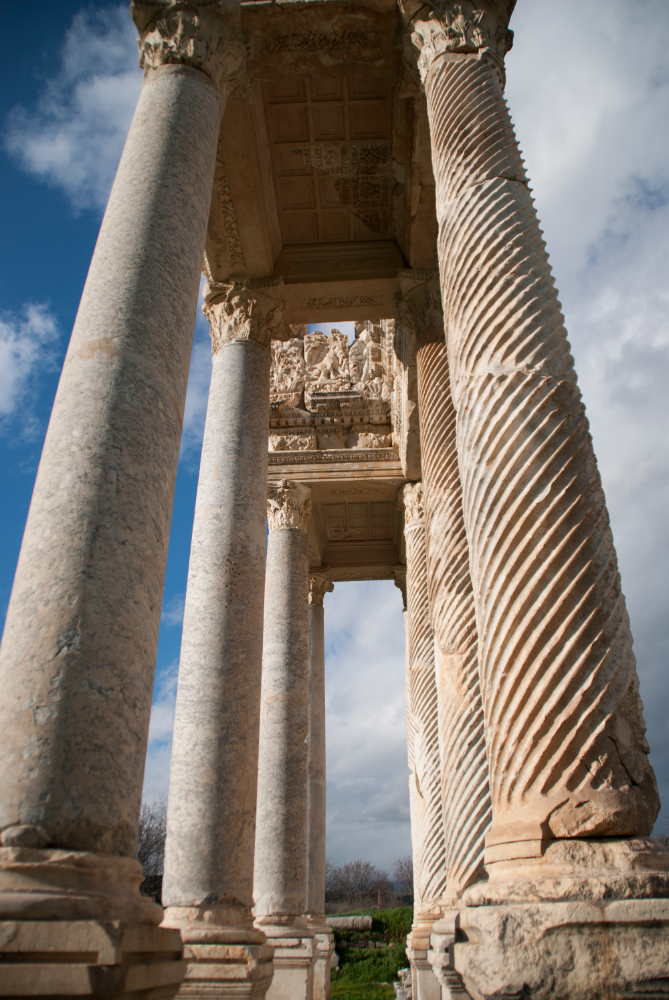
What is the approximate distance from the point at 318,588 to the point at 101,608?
21.0 meters

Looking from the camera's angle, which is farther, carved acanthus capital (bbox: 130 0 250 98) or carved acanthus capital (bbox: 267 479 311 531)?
carved acanthus capital (bbox: 267 479 311 531)

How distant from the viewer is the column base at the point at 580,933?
149 inches

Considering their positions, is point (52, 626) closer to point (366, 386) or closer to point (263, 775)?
point (263, 775)

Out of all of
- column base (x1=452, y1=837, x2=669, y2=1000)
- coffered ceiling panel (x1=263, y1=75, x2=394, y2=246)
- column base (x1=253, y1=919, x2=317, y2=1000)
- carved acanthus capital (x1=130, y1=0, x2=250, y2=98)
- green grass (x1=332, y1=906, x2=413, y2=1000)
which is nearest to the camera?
column base (x1=452, y1=837, x2=669, y2=1000)

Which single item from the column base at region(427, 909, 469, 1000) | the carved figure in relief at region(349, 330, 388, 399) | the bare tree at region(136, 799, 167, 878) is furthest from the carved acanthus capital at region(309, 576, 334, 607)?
the bare tree at region(136, 799, 167, 878)

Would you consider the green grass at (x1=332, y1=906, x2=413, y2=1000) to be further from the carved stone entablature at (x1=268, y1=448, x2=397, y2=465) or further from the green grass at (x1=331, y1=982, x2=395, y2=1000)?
the carved stone entablature at (x1=268, y1=448, x2=397, y2=465)

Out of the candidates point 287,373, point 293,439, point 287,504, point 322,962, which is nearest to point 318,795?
point 322,962

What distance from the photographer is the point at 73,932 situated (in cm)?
364

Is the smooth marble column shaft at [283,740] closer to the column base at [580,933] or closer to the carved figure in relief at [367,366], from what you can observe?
the carved figure in relief at [367,366]

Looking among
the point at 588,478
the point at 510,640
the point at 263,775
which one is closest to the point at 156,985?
the point at 510,640

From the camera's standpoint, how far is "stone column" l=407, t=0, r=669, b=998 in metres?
3.93

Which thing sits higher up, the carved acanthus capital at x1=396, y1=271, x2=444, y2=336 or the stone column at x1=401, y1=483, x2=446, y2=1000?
the carved acanthus capital at x1=396, y1=271, x2=444, y2=336

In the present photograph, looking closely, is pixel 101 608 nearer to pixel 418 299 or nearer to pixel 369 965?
pixel 418 299

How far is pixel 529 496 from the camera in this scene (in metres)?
5.50
